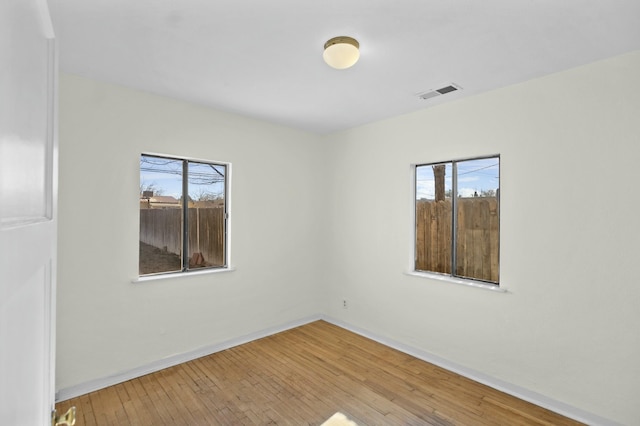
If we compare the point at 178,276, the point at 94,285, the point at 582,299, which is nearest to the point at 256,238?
the point at 178,276

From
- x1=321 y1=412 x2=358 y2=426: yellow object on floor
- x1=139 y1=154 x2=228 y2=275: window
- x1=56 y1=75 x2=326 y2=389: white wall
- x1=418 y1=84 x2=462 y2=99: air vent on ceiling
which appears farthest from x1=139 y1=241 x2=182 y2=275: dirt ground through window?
x1=418 y1=84 x2=462 y2=99: air vent on ceiling

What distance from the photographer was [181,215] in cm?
334

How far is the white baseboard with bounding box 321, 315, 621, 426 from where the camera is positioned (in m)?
2.36

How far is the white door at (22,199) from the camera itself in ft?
1.06

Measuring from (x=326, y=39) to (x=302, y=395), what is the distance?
2.77 metres

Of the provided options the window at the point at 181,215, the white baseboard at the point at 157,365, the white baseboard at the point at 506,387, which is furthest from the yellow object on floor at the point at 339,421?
the window at the point at 181,215

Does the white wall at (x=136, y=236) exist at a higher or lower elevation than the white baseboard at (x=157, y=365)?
higher

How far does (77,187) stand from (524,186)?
3.78 meters

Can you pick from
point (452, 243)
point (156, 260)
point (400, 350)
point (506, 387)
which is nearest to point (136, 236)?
point (156, 260)

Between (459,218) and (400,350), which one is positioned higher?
(459,218)

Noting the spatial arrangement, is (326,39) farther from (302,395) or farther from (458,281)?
(302,395)

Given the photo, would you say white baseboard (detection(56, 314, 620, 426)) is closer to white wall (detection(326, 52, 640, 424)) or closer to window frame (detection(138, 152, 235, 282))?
white wall (detection(326, 52, 640, 424))

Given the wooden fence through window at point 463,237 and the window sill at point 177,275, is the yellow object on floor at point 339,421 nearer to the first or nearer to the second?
the wooden fence through window at point 463,237

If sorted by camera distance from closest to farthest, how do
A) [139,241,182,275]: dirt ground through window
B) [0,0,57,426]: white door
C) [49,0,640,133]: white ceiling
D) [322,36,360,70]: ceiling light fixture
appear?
[0,0,57,426]: white door → [49,0,640,133]: white ceiling → [322,36,360,70]: ceiling light fixture → [139,241,182,275]: dirt ground through window
